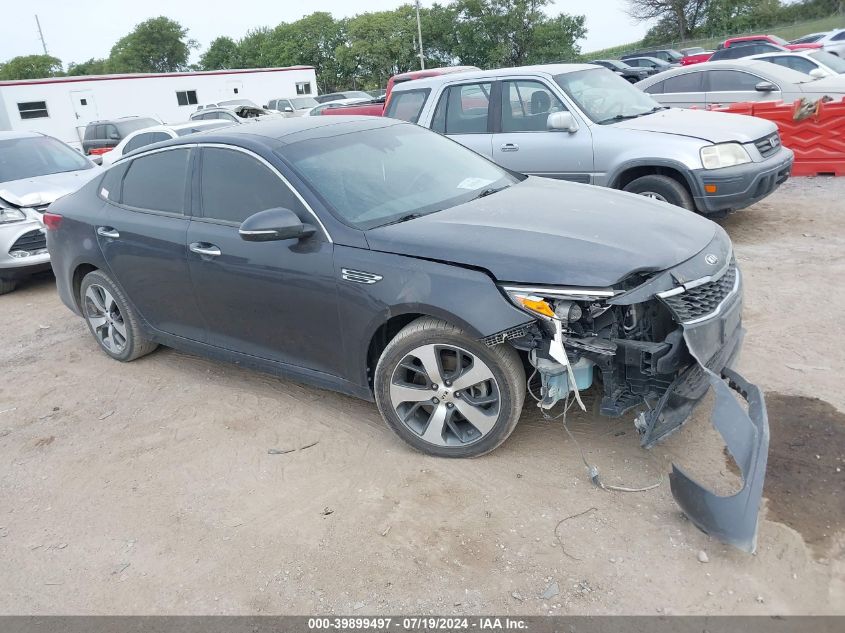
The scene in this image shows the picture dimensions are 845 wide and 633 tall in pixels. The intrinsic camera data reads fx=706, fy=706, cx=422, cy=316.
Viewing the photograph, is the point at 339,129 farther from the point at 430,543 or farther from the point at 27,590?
the point at 27,590

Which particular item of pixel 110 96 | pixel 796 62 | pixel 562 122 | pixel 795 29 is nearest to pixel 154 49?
pixel 110 96

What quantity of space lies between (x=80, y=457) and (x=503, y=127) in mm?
5488

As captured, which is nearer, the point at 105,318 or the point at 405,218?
the point at 405,218

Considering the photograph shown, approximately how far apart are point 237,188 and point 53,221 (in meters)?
2.20

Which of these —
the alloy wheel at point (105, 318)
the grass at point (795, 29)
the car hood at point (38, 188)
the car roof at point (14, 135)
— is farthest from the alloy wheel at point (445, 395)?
the grass at point (795, 29)

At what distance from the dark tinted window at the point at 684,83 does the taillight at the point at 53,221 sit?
9785mm

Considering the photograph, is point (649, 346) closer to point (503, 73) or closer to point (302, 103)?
point (503, 73)

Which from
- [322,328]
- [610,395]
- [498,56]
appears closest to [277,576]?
[322,328]

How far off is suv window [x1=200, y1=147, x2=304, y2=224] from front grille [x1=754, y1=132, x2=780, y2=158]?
5215 millimetres

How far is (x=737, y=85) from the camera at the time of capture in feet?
37.1

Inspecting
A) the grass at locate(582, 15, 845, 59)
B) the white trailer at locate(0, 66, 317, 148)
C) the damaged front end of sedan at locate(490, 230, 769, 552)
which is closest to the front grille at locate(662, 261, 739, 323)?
the damaged front end of sedan at locate(490, 230, 769, 552)

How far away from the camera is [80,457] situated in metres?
4.23

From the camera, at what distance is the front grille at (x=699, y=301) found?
3.22 metres

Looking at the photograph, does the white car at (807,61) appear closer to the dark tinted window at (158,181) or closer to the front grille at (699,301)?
the front grille at (699,301)
